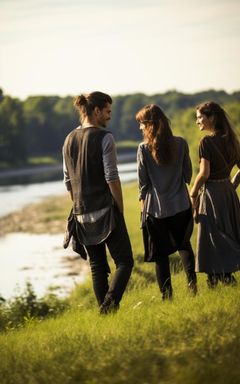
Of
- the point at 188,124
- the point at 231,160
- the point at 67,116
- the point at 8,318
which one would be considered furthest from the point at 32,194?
the point at 67,116

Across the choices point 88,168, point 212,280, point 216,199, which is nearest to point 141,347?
point 88,168

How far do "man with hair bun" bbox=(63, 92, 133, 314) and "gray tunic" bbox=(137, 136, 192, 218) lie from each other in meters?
0.39

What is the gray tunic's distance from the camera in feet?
21.1

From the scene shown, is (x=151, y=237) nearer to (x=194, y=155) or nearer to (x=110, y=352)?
(x=110, y=352)

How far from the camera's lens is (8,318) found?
13430 millimetres

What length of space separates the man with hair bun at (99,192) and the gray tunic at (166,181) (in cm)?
39

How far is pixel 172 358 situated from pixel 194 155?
3821cm

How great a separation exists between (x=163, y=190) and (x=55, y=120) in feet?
362

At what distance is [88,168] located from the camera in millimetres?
6199

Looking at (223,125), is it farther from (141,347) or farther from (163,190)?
(141,347)

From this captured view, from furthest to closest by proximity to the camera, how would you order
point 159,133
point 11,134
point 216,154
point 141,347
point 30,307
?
point 11,134 → point 30,307 → point 216,154 → point 159,133 → point 141,347

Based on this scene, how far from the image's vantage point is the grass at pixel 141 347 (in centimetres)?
459

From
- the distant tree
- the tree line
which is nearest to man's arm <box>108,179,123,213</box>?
the tree line

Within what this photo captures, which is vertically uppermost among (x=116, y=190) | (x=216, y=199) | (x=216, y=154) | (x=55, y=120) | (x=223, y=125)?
(x=223, y=125)
